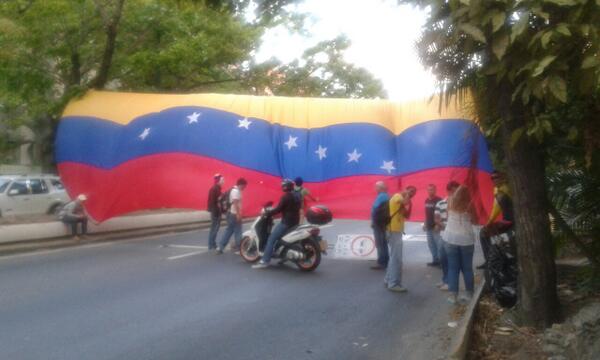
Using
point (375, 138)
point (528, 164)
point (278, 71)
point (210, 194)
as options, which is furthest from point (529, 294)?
point (278, 71)

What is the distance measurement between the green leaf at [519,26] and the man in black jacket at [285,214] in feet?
27.3

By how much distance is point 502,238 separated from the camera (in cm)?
1043

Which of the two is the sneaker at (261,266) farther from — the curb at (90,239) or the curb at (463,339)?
the curb at (90,239)

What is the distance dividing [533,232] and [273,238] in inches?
247

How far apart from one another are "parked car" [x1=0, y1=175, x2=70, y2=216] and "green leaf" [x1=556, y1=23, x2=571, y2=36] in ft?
66.1

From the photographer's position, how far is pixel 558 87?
18.6 ft

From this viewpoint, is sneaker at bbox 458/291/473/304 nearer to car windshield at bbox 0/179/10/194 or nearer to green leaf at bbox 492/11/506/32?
green leaf at bbox 492/11/506/32

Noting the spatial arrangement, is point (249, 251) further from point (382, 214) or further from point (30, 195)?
point (30, 195)

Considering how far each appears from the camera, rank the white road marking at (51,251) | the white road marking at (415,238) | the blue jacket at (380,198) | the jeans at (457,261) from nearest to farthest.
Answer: the jeans at (457,261) < the blue jacket at (380,198) < the white road marking at (51,251) < the white road marking at (415,238)

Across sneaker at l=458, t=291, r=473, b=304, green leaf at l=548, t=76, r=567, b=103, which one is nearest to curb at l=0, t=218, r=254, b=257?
sneaker at l=458, t=291, r=473, b=304

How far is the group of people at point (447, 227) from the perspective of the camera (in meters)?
9.93

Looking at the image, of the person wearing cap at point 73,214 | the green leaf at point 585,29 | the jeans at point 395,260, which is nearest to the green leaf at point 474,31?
the green leaf at point 585,29

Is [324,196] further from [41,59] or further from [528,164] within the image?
[41,59]

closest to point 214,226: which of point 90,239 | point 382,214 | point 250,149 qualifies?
point 250,149
